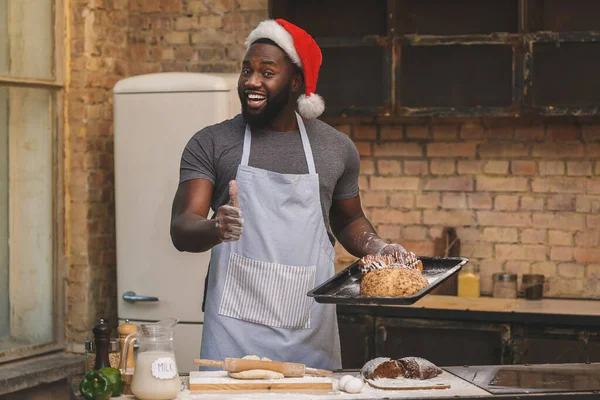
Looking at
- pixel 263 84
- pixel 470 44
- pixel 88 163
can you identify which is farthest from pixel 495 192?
pixel 263 84

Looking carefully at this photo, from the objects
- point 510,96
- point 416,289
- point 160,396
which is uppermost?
point 510,96

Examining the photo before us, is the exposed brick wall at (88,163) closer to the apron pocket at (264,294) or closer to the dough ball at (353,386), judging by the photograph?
the apron pocket at (264,294)

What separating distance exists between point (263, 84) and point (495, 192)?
94.5 inches

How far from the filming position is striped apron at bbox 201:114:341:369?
3164mm

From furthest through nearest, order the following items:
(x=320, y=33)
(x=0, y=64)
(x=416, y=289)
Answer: (x=320, y=33) < (x=0, y=64) < (x=416, y=289)

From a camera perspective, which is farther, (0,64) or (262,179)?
(0,64)

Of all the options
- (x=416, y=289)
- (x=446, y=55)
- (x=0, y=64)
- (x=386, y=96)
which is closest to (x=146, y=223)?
(x=0, y=64)

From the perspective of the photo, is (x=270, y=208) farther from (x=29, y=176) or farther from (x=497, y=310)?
(x=29, y=176)

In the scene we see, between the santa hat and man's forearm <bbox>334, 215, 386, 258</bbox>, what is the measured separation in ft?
1.37

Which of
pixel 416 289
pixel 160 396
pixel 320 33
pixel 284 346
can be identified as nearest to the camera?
pixel 160 396

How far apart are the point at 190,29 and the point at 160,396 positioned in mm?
3364

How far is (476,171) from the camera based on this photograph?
528 cm

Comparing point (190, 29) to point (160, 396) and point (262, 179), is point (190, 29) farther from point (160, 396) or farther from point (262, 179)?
point (160, 396)

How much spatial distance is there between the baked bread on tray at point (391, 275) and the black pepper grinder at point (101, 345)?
782 millimetres
